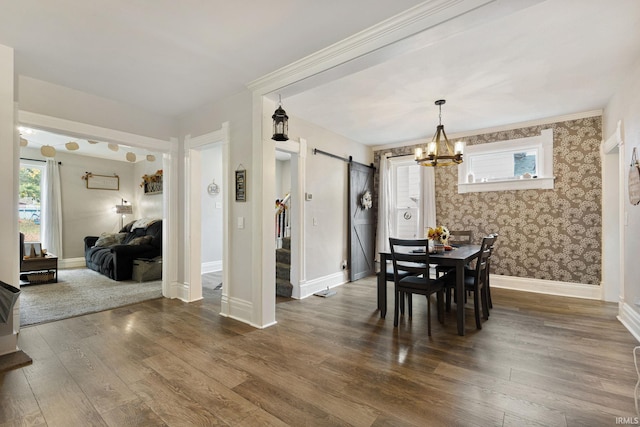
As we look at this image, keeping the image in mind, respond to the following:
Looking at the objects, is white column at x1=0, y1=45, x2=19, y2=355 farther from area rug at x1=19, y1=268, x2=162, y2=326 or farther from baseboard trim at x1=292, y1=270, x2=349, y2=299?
baseboard trim at x1=292, y1=270, x2=349, y2=299

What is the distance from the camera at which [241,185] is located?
11.1ft

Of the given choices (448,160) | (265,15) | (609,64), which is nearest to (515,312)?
(448,160)

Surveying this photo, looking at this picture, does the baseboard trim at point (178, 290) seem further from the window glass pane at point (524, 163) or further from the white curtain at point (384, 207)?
the window glass pane at point (524, 163)

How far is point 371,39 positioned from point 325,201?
2853 mm

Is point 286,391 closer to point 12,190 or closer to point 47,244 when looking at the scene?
point 12,190

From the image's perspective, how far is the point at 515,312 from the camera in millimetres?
3555

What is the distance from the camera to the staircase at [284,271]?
4.38 metres

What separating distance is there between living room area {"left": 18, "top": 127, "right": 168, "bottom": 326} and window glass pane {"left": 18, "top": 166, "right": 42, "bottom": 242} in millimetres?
16

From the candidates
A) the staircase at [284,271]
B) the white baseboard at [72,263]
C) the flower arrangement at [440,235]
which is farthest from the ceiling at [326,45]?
the white baseboard at [72,263]

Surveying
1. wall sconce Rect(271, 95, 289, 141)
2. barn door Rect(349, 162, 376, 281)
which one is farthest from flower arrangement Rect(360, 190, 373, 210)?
wall sconce Rect(271, 95, 289, 141)

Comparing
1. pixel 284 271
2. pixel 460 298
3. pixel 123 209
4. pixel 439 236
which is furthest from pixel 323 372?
pixel 123 209

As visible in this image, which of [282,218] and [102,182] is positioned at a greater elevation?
[102,182]

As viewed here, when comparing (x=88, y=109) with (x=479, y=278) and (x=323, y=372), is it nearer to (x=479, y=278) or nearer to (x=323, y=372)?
(x=323, y=372)

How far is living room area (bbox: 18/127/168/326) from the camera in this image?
4301 mm
